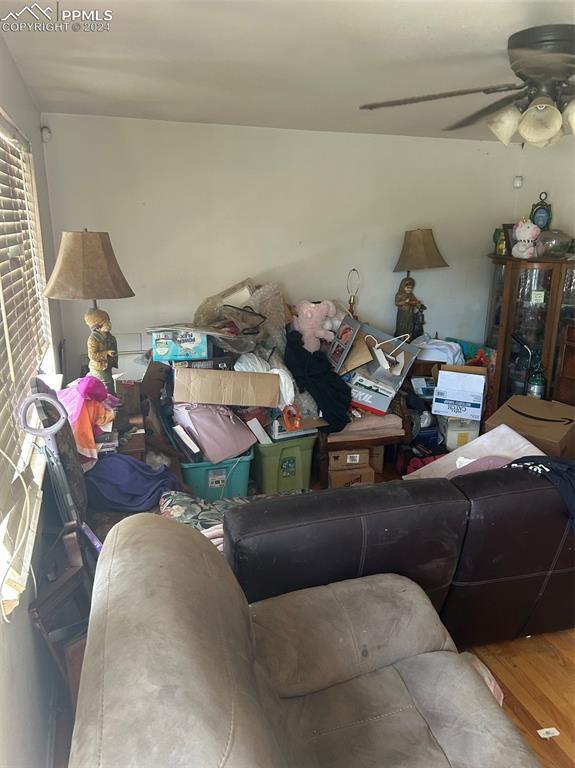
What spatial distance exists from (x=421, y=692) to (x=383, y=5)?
1795 mm

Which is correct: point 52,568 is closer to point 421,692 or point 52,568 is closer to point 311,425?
point 421,692

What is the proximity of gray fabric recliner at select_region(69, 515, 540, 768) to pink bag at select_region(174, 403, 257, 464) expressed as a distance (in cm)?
132

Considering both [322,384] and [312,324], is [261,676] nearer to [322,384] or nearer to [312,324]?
[322,384]

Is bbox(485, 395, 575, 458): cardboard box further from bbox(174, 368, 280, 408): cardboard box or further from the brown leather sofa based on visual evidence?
bbox(174, 368, 280, 408): cardboard box

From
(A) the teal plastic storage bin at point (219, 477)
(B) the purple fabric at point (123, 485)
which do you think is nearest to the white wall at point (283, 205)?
(A) the teal plastic storage bin at point (219, 477)

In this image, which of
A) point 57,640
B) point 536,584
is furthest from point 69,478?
point 536,584

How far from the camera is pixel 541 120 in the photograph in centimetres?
176

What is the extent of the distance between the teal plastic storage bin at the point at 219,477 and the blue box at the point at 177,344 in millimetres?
585

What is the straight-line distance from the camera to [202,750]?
651mm

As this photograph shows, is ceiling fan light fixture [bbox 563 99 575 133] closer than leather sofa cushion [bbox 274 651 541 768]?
No

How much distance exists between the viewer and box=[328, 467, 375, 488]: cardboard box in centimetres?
307

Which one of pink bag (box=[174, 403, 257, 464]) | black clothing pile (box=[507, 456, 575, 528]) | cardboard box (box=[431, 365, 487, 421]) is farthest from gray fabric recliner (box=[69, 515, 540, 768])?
cardboard box (box=[431, 365, 487, 421])

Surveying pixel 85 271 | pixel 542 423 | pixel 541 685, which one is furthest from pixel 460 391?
pixel 85 271

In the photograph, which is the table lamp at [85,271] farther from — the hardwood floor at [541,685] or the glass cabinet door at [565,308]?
the glass cabinet door at [565,308]
